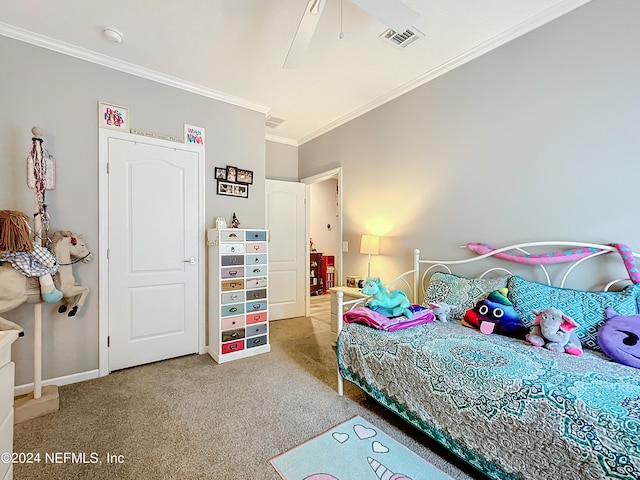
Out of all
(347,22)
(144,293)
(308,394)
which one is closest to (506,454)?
(308,394)

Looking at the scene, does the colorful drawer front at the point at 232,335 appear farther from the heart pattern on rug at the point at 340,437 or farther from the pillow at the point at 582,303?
the pillow at the point at 582,303

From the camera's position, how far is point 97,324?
2.46 m

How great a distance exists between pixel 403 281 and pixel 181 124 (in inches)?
110

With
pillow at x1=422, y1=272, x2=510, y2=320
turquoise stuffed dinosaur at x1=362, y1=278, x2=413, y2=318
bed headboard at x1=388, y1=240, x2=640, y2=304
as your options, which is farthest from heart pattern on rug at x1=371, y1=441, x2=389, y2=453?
bed headboard at x1=388, y1=240, x2=640, y2=304

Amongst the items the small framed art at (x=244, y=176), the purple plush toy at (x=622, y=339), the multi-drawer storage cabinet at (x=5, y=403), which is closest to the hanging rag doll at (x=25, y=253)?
the multi-drawer storage cabinet at (x=5, y=403)

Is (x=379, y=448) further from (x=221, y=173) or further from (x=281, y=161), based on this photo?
(x=281, y=161)

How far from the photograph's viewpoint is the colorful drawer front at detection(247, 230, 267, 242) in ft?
9.50

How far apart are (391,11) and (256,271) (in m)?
2.33

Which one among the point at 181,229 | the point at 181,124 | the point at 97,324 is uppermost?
the point at 181,124

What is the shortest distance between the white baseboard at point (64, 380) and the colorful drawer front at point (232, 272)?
1.31 metres

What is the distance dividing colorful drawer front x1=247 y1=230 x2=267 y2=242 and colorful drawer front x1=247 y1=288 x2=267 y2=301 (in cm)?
52

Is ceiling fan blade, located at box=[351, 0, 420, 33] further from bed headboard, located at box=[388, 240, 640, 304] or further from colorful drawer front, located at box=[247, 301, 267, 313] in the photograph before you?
colorful drawer front, located at box=[247, 301, 267, 313]

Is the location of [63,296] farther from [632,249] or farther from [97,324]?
[632,249]

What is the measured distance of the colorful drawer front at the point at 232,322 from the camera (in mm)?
2738
